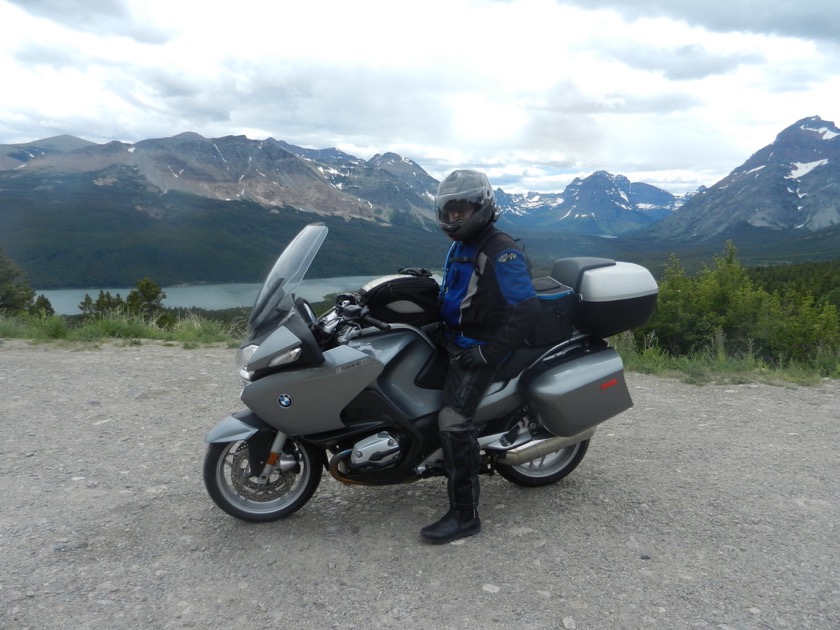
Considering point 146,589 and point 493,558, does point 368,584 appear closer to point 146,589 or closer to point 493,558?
point 493,558

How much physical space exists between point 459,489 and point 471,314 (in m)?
1.04

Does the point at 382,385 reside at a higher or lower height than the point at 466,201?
lower

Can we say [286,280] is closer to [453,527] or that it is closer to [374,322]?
[374,322]

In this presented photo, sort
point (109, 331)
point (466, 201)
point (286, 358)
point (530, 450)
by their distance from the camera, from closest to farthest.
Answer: point (286, 358) < point (466, 201) < point (530, 450) < point (109, 331)

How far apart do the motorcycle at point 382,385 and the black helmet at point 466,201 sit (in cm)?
37

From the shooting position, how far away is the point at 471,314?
367cm

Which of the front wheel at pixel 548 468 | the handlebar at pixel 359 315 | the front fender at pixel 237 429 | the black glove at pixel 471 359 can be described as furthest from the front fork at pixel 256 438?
the front wheel at pixel 548 468

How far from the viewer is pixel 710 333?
14453mm

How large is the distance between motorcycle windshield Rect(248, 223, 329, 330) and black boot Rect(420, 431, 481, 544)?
1187mm

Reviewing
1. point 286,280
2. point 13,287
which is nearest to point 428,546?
point 286,280

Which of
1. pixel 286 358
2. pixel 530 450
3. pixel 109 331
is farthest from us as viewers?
pixel 109 331

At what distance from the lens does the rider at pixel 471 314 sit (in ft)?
11.8

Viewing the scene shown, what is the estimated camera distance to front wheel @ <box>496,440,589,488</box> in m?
4.38

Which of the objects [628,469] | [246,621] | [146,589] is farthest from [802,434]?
[146,589]
